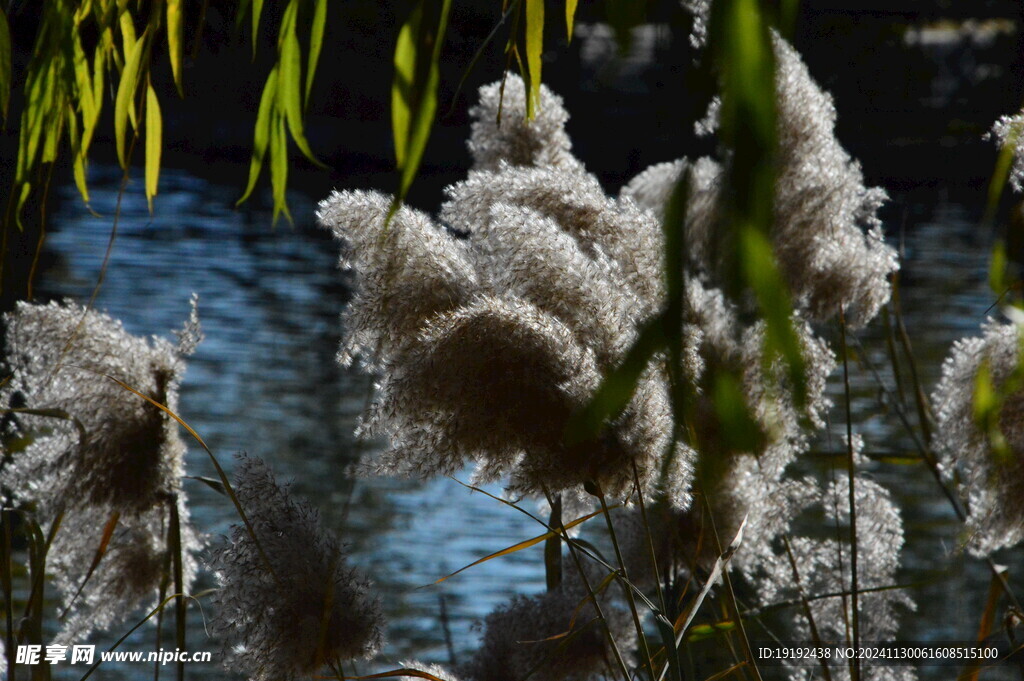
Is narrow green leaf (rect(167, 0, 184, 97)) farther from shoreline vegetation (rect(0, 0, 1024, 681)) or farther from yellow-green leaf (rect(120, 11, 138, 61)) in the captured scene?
yellow-green leaf (rect(120, 11, 138, 61))

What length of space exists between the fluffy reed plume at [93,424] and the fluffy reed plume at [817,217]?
74cm

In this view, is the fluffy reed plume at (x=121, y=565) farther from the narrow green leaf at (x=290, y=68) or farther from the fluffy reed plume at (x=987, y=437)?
the fluffy reed plume at (x=987, y=437)

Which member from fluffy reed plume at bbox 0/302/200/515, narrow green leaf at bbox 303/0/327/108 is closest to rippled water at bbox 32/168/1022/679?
fluffy reed plume at bbox 0/302/200/515

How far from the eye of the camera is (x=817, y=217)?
59.9 inches

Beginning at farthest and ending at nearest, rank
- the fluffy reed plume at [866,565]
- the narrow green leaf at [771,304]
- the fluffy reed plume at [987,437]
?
the fluffy reed plume at [866,565]
the fluffy reed plume at [987,437]
the narrow green leaf at [771,304]

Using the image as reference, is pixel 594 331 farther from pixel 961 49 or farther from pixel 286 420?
pixel 961 49

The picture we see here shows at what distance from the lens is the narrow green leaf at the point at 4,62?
3.70 ft

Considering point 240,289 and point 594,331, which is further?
point 240,289

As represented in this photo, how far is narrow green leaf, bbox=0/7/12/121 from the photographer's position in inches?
44.4

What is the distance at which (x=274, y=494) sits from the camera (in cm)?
129

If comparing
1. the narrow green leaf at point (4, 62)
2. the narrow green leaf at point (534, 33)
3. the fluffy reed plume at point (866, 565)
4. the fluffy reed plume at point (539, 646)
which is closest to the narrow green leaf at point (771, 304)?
the narrow green leaf at point (534, 33)

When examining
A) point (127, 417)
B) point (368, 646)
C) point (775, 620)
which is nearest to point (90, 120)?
point (127, 417)

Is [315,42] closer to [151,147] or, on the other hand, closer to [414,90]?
[414,90]

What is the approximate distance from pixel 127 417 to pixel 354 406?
153 inches
